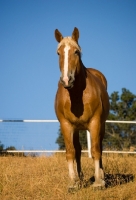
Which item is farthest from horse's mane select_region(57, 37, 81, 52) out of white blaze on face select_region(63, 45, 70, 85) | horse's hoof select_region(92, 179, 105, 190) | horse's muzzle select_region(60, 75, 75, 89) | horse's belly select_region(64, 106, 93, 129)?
horse's hoof select_region(92, 179, 105, 190)

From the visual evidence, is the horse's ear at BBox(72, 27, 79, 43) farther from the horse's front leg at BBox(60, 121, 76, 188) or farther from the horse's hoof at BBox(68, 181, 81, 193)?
the horse's hoof at BBox(68, 181, 81, 193)

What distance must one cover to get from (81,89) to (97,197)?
1894 millimetres

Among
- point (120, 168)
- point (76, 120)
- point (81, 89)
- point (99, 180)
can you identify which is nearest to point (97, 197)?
point (99, 180)

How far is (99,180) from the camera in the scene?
593 centimetres

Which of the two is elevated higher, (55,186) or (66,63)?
(66,63)

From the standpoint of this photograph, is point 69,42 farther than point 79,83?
No

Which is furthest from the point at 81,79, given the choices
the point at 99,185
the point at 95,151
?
the point at 99,185

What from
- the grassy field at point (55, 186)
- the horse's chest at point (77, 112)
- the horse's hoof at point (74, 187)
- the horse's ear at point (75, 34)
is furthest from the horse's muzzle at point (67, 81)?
the horse's hoof at point (74, 187)

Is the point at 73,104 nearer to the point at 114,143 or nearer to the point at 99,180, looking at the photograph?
the point at 99,180

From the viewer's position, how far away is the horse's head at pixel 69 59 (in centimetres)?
522

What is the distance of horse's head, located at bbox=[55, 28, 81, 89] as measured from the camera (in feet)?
17.1

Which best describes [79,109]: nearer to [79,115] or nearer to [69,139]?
[79,115]

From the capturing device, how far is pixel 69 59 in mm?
5457

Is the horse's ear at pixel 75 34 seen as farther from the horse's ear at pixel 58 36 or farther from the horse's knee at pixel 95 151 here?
the horse's knee at pixel 95 151
